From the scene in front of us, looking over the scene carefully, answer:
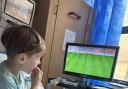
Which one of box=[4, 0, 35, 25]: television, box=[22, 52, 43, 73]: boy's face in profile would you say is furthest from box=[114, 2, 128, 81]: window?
box=[22, 52, 43, 73]: boy's face in profile

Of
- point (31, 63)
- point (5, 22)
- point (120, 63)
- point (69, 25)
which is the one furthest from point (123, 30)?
point (31, 63)

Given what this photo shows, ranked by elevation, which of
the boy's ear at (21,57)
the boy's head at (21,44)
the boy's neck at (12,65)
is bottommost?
the boy's neck at (12,65)

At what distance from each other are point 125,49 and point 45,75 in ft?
2.86

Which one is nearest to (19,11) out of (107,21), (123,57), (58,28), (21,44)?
(58,28)

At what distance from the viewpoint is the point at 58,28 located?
227 centimetres

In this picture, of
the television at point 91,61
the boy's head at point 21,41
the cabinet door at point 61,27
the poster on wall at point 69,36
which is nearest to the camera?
the boy's head at point 21,41

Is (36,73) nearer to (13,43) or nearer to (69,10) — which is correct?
(13,43)

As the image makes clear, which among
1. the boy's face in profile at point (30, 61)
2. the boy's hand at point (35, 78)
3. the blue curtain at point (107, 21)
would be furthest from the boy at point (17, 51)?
the blue curtain at point (107, 21)

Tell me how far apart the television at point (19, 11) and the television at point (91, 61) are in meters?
0.46

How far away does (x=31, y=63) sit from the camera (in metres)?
1.26

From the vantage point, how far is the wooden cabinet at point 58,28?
7.11 ft

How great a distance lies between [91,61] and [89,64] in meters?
0.03

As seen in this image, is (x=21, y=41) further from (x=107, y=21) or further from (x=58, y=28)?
(x=107, y=21)

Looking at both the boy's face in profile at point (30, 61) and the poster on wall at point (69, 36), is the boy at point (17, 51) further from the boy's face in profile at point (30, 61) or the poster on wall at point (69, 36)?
the poster on wall at point (69, 36)
